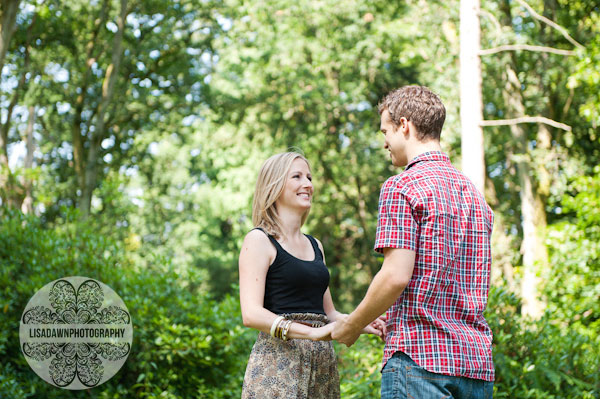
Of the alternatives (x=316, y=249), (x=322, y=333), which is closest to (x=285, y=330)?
(x=322, y=333)

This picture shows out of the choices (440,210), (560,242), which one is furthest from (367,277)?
(440,210)

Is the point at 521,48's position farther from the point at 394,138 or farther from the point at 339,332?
the point at 339,332

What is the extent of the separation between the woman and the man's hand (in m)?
0.06

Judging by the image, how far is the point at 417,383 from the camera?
2.04 m

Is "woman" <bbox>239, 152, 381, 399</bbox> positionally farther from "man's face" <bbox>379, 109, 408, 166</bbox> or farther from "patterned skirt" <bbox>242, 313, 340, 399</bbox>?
"man's face" <bbox>379, 109, 408, 166</bbox>

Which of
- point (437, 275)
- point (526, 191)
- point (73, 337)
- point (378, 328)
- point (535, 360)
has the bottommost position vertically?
point (535, 360)

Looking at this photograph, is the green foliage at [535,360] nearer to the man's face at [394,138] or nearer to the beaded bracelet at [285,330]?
the beaded bracelet at [285,330]

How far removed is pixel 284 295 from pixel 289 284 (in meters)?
0.05

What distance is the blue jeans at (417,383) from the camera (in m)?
2.04

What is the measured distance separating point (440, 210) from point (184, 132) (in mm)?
15630

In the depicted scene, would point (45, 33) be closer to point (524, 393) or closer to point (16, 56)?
point (16, 56)

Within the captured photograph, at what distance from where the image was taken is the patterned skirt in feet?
8.27

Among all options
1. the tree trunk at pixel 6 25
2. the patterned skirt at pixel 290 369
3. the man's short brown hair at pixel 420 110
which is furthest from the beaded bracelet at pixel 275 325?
the tree trunk at pixel 6 25

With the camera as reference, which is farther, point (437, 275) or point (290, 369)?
point (290, 369)
